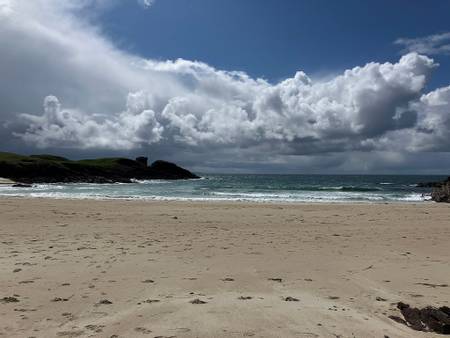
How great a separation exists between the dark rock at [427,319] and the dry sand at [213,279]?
0.79ft

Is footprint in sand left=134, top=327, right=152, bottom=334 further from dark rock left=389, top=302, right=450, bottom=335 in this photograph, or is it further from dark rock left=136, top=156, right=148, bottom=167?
dark rock left=136, top=156, right=148, bottom=167

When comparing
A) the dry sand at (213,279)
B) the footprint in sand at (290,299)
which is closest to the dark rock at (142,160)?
the dry sand at (213,279)

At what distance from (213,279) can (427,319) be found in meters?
3.91

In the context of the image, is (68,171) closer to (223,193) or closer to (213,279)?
(223,193)

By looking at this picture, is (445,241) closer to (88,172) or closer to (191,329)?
(191,329)

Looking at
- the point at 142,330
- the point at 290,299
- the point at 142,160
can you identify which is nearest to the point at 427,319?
the point at 290,299

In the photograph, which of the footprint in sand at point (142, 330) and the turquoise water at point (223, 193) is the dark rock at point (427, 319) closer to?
the footprint in sand at point (142, 330)

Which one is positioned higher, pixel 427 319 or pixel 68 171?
pixel 68 171

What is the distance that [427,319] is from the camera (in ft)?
19.4

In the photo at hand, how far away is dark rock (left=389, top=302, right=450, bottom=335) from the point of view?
5.65 m

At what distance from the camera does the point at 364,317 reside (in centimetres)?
586

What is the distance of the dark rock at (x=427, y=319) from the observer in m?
5.65

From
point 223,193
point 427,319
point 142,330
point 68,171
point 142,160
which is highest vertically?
point 142,160

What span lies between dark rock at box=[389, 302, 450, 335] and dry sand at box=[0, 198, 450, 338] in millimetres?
242
